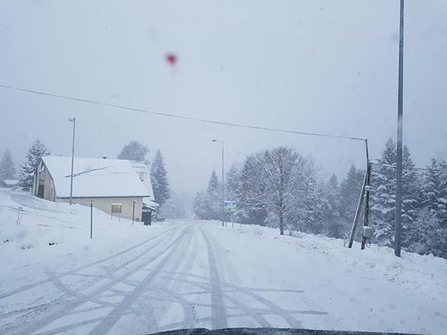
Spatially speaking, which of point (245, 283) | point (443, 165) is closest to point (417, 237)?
point (443, 165)

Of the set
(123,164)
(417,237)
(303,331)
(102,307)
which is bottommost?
(417,237)

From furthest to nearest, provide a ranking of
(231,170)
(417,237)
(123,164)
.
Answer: (231,170) < (123,164) < (417,237)

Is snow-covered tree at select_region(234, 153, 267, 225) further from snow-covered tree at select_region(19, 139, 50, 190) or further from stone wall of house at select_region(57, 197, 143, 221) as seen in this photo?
snow-covered tree at select_region(19, 139, 50, 190)

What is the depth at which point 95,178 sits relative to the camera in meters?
53.8

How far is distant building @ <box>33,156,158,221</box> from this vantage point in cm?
4953

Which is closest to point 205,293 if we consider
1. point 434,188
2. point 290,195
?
point 290,195

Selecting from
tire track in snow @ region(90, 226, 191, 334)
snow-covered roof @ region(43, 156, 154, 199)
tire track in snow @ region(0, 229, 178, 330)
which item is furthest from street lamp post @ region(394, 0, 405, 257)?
snow-covered roof @ region(43, 156, 154, 199)

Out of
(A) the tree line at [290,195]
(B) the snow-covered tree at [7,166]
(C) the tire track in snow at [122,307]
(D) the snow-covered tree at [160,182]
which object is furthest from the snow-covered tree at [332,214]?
(B) the snow-covered tree at [7,166]

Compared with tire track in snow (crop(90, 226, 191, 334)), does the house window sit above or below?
below

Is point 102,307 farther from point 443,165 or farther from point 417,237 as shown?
point 443,165

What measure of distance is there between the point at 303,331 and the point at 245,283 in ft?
19.4

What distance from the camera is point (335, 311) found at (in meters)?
7.58

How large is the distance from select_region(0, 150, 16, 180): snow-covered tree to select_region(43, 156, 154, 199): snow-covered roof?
335 feet

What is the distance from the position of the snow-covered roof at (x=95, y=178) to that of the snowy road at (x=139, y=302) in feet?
131
